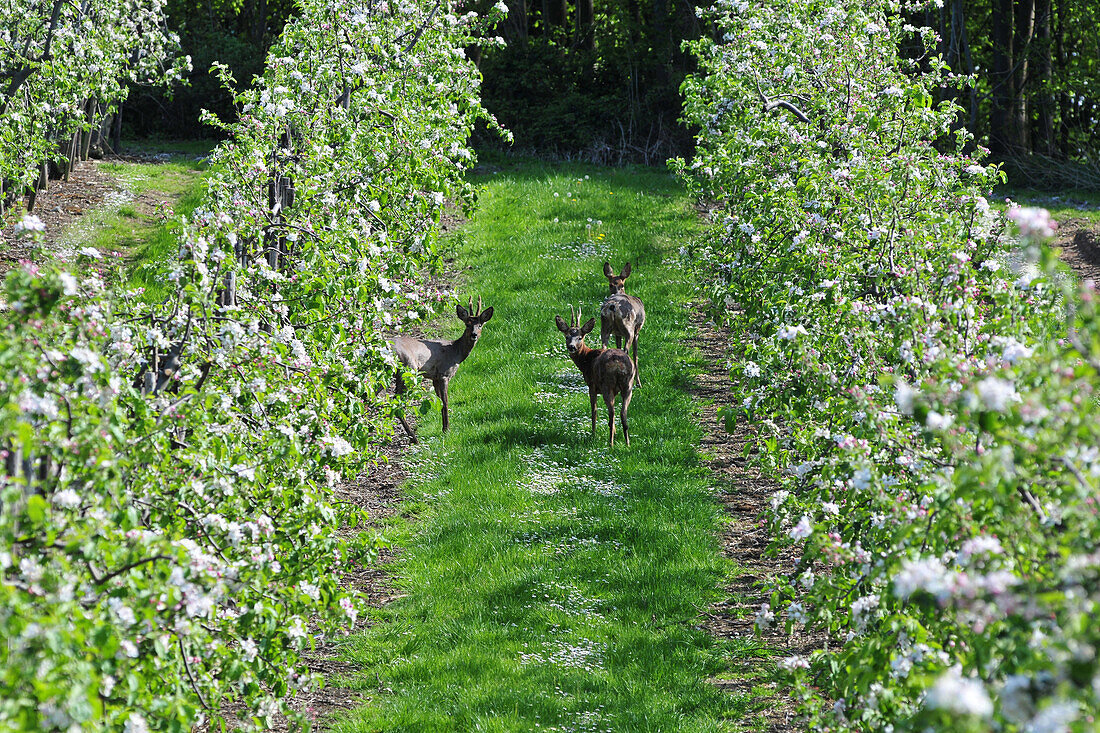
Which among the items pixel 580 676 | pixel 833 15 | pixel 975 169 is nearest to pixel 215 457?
pixel 580 676

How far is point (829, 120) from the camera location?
10266 mm

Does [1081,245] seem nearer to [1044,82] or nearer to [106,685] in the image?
[1044,82]

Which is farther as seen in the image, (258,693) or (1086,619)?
(258,693)

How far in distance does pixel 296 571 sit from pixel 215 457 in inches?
30.9

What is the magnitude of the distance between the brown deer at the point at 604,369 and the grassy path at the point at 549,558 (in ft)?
1.54

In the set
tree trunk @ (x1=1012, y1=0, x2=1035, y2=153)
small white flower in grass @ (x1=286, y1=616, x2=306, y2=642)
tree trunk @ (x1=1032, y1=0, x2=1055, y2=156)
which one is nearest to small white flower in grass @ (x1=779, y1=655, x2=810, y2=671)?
small white flower in grass @ (x1=286, y1=616, x2=306, y2=642)

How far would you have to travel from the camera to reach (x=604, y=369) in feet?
38.3

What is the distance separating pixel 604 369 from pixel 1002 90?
75.6 ft

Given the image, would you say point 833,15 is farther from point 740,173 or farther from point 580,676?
point 580,676

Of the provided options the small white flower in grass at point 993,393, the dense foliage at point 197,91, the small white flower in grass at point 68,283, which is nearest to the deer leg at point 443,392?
the small white flower in grass at point 68,283

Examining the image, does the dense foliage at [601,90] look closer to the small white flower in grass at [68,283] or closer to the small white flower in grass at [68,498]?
the small white flower in grass at [68,283]

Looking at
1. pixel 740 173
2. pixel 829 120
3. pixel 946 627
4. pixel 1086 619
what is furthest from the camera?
pixel 740 173

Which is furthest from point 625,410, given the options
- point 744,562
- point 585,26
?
point 585,26

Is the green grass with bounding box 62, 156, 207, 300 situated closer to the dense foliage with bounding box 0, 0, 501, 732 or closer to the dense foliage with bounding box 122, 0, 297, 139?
the dense foliage with bounding box 122, 0, 297, 139
